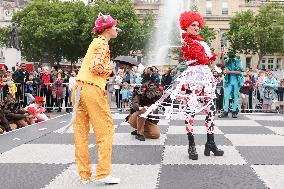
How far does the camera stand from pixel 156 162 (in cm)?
636

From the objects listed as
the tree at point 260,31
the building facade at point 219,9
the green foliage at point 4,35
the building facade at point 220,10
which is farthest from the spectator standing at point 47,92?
the building facade at point 220,10

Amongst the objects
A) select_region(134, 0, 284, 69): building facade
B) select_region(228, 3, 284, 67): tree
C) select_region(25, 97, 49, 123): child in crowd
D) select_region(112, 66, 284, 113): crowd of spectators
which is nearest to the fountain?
select_region(228, 3, 284, 67): tree

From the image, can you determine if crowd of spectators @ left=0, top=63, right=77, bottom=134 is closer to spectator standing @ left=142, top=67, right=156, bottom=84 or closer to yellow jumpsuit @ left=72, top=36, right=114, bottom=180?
spectator standing @ left=142, top=67, right=156, bottom=84

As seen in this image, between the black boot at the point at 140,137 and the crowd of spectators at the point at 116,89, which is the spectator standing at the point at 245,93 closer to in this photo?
the crowd of spectators at the point at 116,89

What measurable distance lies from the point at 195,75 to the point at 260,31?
66.8 meters

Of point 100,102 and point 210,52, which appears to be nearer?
point 100,102

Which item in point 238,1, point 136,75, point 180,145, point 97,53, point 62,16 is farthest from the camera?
point 238,1

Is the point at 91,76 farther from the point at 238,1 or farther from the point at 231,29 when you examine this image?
the point at 238,1

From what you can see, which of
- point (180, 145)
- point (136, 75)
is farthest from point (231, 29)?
point (180, 145)

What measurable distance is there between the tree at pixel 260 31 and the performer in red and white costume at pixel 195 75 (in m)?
65.7

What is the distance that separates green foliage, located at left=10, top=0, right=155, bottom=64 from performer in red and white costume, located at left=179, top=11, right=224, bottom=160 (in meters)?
47.5

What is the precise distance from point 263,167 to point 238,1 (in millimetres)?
82210

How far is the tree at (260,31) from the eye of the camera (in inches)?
2790

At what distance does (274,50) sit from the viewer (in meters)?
72.4
